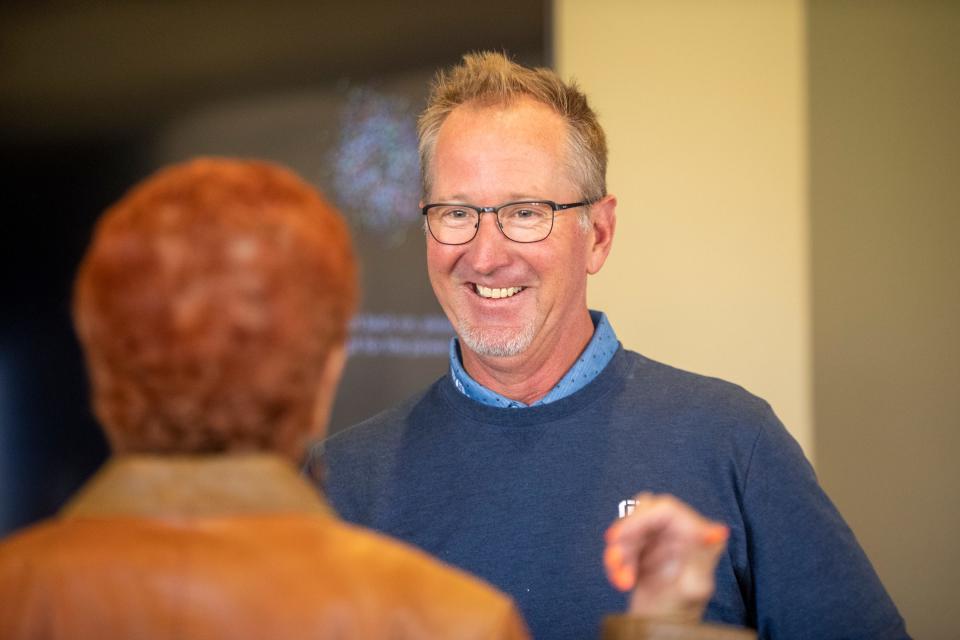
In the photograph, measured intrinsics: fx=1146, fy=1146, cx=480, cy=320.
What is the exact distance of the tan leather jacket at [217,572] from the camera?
40.6 inches

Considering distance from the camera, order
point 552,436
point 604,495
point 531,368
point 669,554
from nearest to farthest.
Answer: point 669,554
point 604,495
point 552,436
point 531,368

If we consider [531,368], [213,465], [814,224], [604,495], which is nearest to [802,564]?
[604,495]

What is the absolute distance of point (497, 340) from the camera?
2287mm

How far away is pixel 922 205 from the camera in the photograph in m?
3.67

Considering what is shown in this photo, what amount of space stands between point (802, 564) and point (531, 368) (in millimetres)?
644

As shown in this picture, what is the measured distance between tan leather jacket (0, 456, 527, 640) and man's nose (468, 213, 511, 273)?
119 cm

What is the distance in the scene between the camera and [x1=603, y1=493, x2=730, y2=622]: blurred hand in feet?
4.46

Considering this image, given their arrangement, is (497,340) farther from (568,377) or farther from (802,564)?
(802,564)

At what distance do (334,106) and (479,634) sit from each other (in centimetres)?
244

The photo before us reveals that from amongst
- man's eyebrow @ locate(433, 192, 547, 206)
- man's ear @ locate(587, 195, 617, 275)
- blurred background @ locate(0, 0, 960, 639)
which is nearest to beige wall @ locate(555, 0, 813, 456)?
blurred background @ locate(0, 0, 960, 639)

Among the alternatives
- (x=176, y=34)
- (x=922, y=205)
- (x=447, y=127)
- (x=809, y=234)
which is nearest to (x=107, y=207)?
(x=176, y=34)

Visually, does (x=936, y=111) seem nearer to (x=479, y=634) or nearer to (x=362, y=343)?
(x=362, y=343)

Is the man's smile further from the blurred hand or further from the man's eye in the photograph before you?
the blurred hand

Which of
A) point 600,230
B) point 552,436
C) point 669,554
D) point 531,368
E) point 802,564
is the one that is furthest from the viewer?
point 600,230
